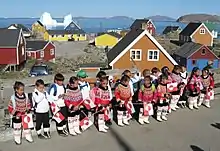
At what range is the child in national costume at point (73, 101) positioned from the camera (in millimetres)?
6726

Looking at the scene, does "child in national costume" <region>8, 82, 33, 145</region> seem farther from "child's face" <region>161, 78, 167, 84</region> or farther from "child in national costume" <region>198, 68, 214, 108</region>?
"child in national costume" <region>198, 68, 214, 108</region>

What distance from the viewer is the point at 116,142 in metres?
6.70

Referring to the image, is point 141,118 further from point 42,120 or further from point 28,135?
point 28,135

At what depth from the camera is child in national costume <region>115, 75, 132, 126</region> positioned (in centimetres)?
732

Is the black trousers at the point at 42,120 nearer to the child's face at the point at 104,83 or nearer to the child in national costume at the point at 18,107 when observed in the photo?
the child in national costume at the point at 18,107

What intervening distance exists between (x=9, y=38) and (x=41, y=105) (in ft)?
122

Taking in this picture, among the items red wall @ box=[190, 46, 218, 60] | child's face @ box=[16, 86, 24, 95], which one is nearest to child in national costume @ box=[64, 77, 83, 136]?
child's face @ box=[16, 86, 24, 95]

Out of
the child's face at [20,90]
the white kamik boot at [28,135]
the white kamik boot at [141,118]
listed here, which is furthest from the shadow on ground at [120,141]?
the child's face at [20,90]

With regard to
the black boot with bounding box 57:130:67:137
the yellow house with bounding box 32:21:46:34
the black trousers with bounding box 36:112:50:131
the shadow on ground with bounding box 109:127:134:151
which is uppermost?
the yellow house with bounding box 32:21:46:34

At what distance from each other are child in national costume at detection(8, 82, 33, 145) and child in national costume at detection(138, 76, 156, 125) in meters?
2.51

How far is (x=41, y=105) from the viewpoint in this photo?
6.46m

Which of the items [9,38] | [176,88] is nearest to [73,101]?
[176,88]

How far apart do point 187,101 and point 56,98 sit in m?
3.94

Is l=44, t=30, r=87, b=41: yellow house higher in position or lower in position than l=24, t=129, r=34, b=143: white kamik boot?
higher
